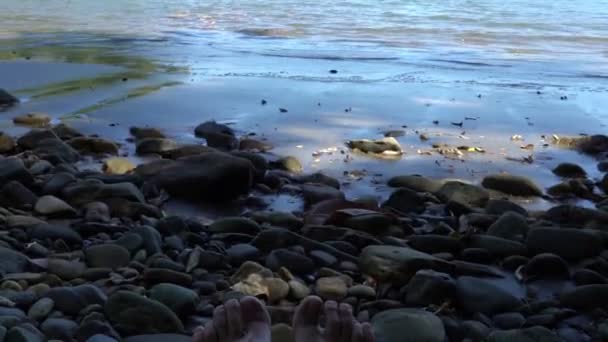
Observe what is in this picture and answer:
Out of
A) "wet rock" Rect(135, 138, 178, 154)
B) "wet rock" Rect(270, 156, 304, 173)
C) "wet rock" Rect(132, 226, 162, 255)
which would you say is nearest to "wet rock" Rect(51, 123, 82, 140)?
"wet rock" Rect(135, 138, 178, 154)

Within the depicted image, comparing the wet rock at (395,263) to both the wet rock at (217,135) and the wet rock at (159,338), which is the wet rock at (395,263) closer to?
the wet rock at (159,338)

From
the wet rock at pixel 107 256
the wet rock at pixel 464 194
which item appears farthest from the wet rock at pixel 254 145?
the wet rock at pixel 107 256

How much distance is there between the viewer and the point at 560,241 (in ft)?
13.6

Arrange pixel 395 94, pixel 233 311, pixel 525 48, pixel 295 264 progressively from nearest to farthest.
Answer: pixel 233 311, pixel 295 264, pixel 395 94, pixel 525 48

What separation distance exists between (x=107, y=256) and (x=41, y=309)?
66 centimetres

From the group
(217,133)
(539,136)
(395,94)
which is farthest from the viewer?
(395,94)

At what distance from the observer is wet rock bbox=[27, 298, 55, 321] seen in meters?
3.08

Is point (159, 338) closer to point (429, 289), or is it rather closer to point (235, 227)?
point (429, 289)

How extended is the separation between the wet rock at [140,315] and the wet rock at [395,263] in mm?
1022

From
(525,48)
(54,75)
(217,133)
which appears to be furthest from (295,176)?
(525,48)

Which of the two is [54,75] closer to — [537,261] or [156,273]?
[156,273]

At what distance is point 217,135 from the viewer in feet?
21.1

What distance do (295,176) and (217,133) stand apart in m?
1.19

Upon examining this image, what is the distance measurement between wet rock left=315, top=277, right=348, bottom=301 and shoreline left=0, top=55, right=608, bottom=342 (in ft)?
0.03
